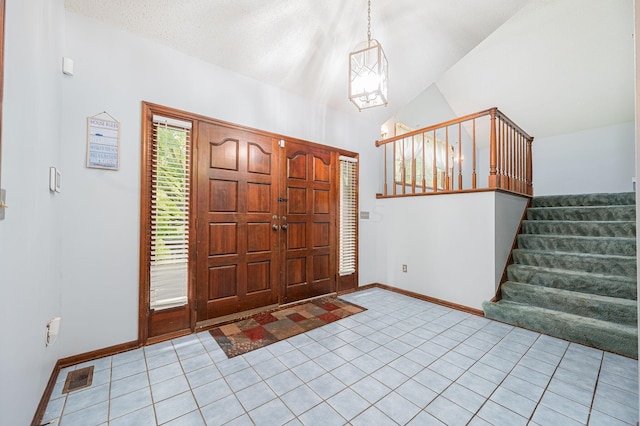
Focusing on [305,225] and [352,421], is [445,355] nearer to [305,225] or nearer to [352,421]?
[352,421]

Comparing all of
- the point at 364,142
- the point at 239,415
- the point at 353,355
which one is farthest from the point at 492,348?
the point at 364,142

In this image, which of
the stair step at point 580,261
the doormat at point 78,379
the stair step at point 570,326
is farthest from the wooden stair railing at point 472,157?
the doormat at point 78,379

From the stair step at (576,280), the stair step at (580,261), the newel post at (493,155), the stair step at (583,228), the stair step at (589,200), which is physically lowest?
the stair step at (576,280)

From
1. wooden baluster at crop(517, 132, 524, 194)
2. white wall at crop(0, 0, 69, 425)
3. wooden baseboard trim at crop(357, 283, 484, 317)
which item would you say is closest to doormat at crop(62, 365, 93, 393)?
white wall at crop(0, 0, 69, 425)

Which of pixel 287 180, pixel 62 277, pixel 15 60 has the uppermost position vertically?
pixel 15 60

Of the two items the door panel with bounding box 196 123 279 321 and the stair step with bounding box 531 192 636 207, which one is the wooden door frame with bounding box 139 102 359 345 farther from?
the stair step with bounding box 531 192 636 207

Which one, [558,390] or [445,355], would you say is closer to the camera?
[558,390]

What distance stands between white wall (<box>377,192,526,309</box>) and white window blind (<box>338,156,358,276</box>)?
2.02 feet

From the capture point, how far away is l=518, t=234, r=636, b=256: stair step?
3080 millimetres

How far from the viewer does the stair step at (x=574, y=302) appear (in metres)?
2.49

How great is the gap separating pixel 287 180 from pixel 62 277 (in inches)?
89.1

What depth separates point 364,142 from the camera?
4.36 meters

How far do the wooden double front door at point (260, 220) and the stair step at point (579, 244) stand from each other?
108 inches

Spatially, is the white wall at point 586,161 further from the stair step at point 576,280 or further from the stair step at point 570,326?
the stair step at point 570,326
